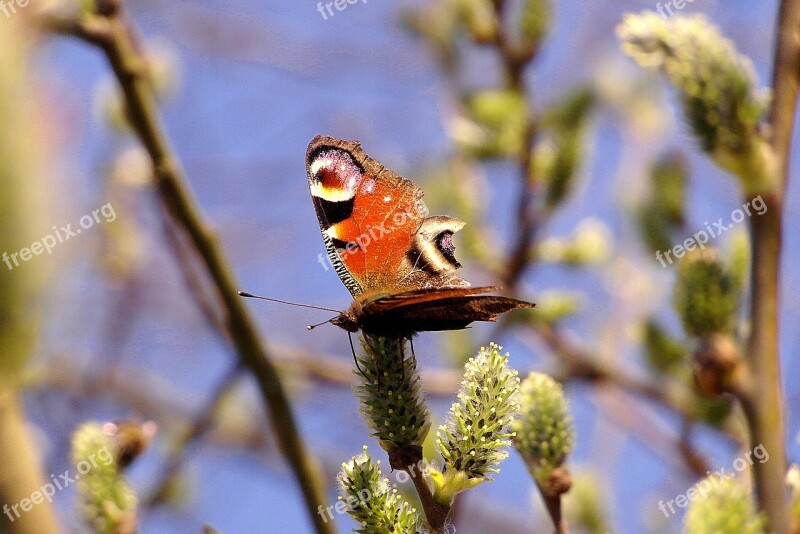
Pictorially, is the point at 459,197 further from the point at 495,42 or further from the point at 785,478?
the point at 785,478

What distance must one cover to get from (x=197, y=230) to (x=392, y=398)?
0.81m

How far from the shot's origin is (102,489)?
1.20 m

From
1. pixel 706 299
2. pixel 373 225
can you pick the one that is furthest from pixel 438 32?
pixel 706 299

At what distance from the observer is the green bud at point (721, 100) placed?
127 cm

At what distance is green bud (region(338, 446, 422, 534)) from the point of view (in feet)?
3.10

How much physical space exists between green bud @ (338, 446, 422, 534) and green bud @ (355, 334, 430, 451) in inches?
2.2

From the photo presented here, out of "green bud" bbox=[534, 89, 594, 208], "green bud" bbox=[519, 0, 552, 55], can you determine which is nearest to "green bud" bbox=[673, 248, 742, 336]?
"green bud" bbox=[534, 89, 594, 208]

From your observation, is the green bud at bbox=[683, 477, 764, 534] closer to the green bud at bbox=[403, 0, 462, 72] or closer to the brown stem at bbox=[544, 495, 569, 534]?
the brown stem at bbox=[544, 495, 569, 534]

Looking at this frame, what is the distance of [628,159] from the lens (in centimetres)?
406

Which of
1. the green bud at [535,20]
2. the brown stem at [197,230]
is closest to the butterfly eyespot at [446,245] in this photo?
the brown stem at [197,230]

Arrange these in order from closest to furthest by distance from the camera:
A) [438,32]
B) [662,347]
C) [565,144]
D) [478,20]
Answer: [662,347]
[565,144]
[478,20]
[438,32]

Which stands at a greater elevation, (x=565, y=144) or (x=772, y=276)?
(x=565, y=144)

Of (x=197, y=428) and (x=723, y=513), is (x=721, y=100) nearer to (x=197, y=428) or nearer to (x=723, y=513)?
(x=723, y=513)

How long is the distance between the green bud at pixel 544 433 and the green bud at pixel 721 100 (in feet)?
1.56
